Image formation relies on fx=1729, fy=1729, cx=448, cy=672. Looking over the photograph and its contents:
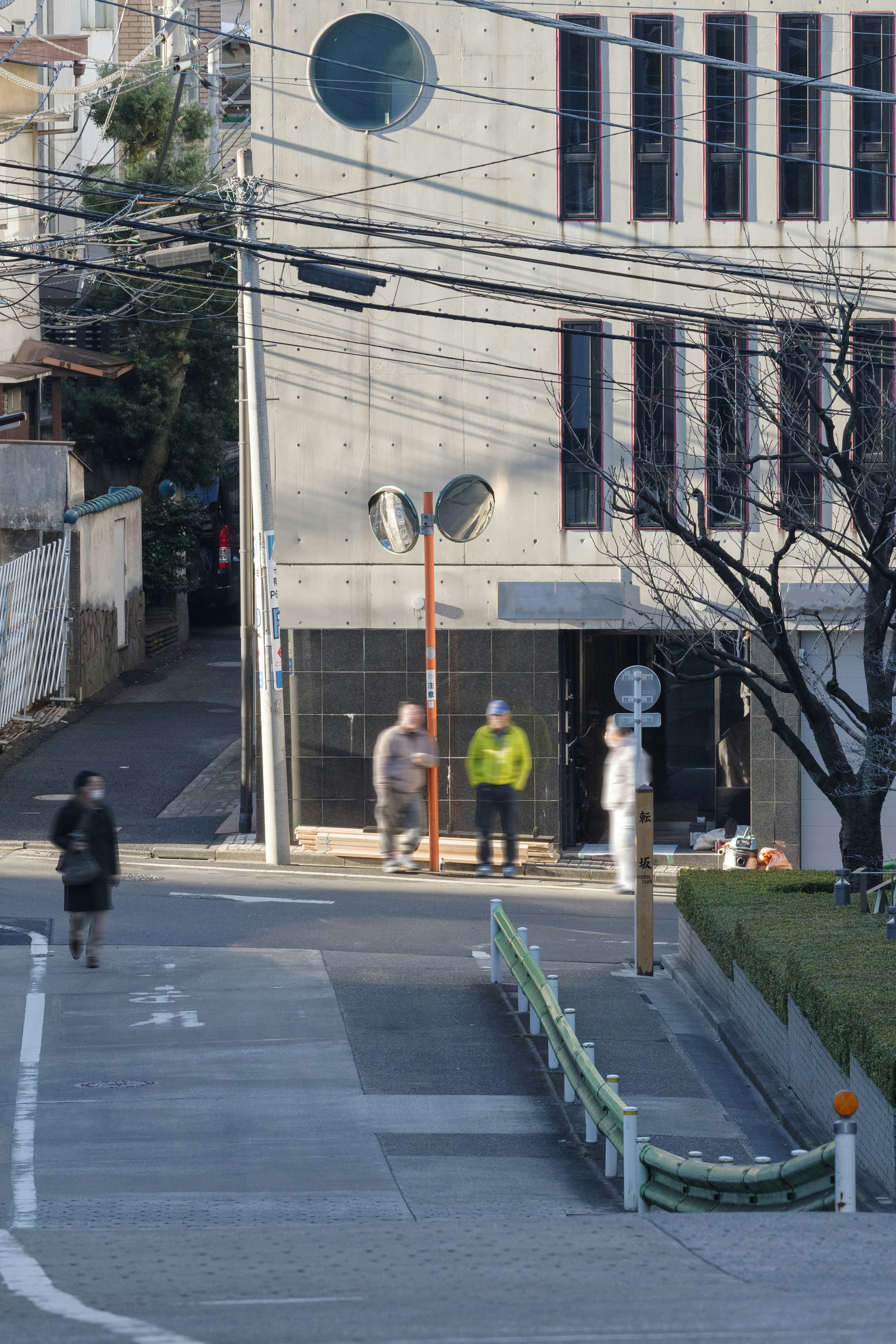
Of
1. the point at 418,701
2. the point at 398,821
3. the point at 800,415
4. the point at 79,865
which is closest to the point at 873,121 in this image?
the point at 800,415

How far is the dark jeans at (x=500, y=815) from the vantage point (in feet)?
60.8

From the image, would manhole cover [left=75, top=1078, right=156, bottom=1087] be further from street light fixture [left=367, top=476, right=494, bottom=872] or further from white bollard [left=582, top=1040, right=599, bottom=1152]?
street light fixture [left=367, top=476, right=494, bottom=872]

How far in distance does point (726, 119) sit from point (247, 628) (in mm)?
9209

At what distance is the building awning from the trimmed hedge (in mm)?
20022

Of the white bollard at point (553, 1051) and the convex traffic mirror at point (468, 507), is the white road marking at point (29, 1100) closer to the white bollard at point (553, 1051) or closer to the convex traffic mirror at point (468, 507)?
the white bollard at point (553, 1051)

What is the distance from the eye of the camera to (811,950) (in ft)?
41.2

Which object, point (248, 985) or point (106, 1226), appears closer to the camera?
point (106, 1226)

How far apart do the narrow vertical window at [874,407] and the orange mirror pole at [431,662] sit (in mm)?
5192

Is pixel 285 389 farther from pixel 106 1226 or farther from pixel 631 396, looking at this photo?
pixel 106 1226

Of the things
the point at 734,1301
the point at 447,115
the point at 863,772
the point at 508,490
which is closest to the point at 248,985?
the point at 863,772

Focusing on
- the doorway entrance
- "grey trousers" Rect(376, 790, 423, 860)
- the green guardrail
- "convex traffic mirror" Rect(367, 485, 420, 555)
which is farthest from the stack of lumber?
the green guardrail

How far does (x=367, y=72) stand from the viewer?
74.6ft

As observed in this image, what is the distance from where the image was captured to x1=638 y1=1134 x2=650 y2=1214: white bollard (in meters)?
9.24

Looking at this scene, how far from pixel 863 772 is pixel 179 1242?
8.71 meters
